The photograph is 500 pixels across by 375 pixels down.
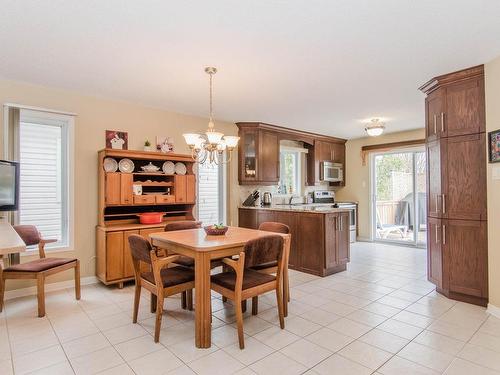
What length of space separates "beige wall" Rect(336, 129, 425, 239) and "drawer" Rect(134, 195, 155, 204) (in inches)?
192

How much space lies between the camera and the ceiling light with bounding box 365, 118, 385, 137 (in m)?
5.24

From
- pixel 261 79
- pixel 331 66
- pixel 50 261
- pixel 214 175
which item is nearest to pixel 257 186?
pixel 214 175

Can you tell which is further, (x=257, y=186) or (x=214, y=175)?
(x=257, y=186)

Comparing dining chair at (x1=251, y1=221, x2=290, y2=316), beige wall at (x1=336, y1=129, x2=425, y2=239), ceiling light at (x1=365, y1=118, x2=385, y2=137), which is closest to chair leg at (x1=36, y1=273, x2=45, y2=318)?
dining chair at (x1=251, y1=221, x2=290, y2=316)

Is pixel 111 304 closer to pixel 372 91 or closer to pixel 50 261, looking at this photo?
pixel 50 261

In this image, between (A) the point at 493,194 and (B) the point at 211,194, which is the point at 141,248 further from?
(A) the point at 493,194

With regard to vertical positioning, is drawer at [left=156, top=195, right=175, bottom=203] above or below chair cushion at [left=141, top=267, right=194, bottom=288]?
above

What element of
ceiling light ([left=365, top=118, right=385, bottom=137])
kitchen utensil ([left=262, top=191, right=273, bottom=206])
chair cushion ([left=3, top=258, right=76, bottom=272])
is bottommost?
chair cushion ([left=3, top=258, right=76, bottom=272])

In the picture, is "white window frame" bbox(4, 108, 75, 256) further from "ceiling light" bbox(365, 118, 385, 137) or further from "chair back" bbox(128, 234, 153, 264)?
"ceiling light" bbox(365, 118, 385, 137)

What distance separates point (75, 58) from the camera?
280 cm

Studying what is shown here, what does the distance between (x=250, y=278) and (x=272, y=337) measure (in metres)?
0.49

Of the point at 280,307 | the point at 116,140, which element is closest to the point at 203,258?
the point at 280,307

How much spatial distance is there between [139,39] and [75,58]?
801 mm

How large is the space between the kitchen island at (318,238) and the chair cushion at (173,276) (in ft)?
6.86
